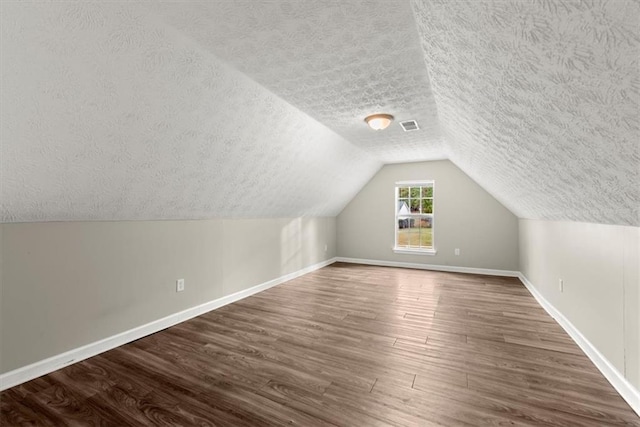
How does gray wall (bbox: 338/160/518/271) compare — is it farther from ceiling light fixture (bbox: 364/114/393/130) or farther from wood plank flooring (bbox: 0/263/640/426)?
ceiling light fixture (bbox: 364/114/393/130)

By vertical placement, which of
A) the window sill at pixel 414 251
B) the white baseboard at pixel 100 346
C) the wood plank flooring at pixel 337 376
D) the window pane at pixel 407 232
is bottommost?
the wood plank flooring at pixel 337 376

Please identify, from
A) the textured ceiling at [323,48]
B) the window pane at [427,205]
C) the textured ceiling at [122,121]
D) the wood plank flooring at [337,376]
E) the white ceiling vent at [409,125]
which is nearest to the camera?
the textured ceiling at [122,121]

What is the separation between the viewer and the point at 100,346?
2320mm

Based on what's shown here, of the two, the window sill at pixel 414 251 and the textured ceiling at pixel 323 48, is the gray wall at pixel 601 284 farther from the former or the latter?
the window sill at pixel 414 251

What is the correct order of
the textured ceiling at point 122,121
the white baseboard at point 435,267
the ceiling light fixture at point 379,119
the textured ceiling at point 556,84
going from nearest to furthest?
the textured ceiling at point 556,84 < the textured ceiling at point 122,121 < the ceiling light fixture at point 379,119 < the white baseboard at point 435,267

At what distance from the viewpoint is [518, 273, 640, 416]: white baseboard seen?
63.8 inches

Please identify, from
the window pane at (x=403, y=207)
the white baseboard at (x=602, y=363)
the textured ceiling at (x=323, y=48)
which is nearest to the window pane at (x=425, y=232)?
the window pane at (x=403, y=207)

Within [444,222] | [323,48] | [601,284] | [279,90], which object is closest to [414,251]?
[444,222]

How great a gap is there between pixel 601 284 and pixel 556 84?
72.8 inches

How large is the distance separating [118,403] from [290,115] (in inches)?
102

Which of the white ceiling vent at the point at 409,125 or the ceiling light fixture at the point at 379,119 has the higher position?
the white ceiling vent at the point at 409,125

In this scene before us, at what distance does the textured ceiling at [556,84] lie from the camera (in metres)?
0.77

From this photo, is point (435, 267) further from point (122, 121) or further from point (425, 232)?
point (122, 121)

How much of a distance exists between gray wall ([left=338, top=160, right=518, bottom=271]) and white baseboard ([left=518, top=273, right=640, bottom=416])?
2070 mm
